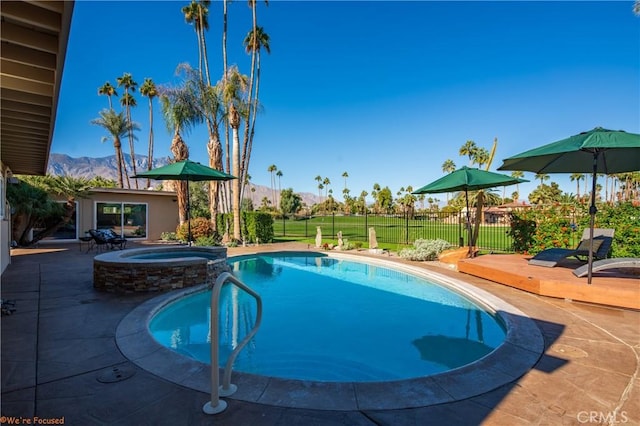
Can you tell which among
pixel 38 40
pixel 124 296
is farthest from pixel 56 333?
pixel 38 40

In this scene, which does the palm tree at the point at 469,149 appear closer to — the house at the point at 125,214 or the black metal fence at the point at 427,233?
the black metal fence at the point at 427,233

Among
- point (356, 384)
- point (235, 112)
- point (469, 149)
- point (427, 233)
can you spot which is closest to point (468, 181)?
point (356, 384)

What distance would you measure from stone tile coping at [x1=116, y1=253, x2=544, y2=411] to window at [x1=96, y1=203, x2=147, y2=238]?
15411 millimetres

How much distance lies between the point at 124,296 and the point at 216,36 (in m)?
21.9

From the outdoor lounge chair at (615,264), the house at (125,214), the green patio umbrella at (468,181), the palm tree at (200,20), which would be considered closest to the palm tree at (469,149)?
the palm tree at (200,20)

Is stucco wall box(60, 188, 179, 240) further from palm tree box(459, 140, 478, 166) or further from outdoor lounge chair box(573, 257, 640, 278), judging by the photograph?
palm tree box(459, 140, 478, 166)

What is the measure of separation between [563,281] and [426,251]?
15.9 ft

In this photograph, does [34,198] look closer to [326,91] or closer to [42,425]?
[42,425]

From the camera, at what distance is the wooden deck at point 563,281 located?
5152mm

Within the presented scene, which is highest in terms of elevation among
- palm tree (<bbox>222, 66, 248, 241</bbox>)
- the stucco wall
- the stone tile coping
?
palm tree (<bbox>222, 66, 248, 241</bbox>)

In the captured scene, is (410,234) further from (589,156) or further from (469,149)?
(469,149)

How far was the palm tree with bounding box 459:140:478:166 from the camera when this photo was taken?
46125 millimetres

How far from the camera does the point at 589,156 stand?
6699 millimetres

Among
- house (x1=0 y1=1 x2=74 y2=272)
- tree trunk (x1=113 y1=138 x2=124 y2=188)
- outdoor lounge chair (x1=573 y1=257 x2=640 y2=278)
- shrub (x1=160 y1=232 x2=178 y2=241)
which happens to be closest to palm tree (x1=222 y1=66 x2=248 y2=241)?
shrub (x1=160 y1=232 x2=178 y2=241)
